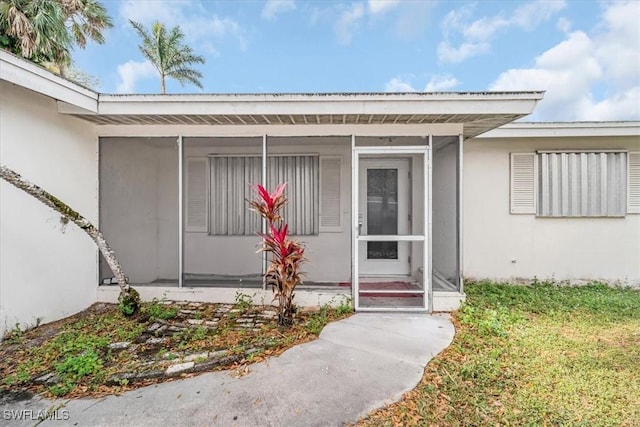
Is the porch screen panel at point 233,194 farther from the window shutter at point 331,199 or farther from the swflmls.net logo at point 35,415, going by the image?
the swflmls.net logo at point 35,415

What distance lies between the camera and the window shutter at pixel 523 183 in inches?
211

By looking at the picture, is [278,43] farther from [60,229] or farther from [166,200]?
[60,229]

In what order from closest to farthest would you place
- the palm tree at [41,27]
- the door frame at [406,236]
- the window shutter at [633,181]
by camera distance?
the door frame at [406,236] < the window shutter at [633,181] < the palm tree at [41,27]

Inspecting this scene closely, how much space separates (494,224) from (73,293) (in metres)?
6.47

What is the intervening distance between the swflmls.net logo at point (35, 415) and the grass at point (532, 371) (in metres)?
2.07

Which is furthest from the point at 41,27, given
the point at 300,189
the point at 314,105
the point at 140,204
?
the point at 314,105

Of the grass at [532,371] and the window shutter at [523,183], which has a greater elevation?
the window shutter at [523,183]

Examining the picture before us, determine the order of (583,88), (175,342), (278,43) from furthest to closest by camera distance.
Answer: (583,88) → (278,43) → (175,342)

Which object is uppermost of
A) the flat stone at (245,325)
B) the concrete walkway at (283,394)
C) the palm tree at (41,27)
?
the palm tree at (41,27)

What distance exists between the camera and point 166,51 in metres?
16.2

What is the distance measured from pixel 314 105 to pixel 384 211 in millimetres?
1943

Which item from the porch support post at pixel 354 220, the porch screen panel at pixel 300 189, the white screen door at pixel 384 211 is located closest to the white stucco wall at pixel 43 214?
the porch screen panel at pixel 300 189

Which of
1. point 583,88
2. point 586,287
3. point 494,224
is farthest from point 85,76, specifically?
point 583,88

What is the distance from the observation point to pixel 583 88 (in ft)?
62.7
